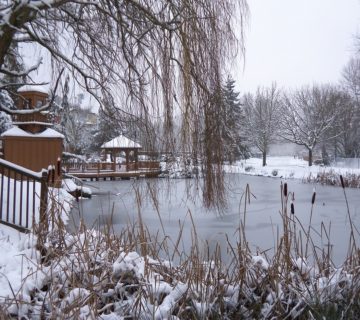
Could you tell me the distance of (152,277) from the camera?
228cm

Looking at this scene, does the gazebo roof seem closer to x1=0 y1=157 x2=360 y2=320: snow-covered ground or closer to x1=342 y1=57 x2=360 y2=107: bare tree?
x1=0 y1=157 x2=360 y2=320: snow-covered ground

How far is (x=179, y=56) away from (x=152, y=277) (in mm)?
1552

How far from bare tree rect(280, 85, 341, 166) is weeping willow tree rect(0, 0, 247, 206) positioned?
34.3 m

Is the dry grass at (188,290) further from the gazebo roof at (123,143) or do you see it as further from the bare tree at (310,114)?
the bare tree at (310,114)

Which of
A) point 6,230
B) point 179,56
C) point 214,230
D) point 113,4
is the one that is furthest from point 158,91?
point 214,230

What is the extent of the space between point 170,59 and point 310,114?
125ft

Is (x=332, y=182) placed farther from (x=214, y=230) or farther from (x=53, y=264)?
(x=53, y=264)

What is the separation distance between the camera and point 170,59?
2982 mm

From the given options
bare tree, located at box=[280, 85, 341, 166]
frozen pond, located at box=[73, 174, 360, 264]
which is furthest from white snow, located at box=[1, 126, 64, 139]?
bare tree, located at box=[280, 85, 341, 166]

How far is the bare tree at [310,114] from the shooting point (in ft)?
122

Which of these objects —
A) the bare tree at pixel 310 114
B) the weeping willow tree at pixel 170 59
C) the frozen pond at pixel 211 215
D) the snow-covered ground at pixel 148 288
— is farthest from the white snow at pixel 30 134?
the bare tree at pixel 310 114

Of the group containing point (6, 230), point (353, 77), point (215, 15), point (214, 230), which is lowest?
point (214, 230)

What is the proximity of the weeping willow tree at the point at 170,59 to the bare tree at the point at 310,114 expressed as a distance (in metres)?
34.3

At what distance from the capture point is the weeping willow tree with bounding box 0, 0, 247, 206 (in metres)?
2.82
